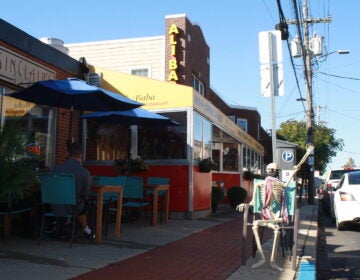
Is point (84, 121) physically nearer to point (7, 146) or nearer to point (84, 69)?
point (84, 69)

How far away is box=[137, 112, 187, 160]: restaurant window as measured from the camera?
40.0ft

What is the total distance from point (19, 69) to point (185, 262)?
535 cm

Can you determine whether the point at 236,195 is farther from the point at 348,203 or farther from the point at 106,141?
the point at 106,141

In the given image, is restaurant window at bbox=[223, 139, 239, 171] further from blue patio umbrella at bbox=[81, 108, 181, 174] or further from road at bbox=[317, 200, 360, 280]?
blue patio umbrella at bbox=[81, 108, 181, 174]

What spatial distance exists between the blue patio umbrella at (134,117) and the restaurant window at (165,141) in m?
0.78

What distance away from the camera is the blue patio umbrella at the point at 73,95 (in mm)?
8320

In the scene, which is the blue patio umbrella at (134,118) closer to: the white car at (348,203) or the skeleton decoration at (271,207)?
the skeleton decoration at (271,207)

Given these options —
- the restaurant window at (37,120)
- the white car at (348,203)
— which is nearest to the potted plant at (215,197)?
the white car at (348,203)

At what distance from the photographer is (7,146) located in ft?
19.3

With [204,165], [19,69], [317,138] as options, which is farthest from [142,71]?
[317,138]

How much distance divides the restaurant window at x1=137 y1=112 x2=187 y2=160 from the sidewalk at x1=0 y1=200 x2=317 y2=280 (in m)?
3.03

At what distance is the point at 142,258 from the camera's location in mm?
6820

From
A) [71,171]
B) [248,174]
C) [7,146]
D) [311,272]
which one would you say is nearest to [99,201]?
[71,171]

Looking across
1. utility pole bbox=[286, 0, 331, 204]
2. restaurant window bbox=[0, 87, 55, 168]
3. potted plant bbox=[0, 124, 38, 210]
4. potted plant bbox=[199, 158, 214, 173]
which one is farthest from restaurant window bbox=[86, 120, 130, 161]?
utility pole bbox=[286, 0, 331, 204]
